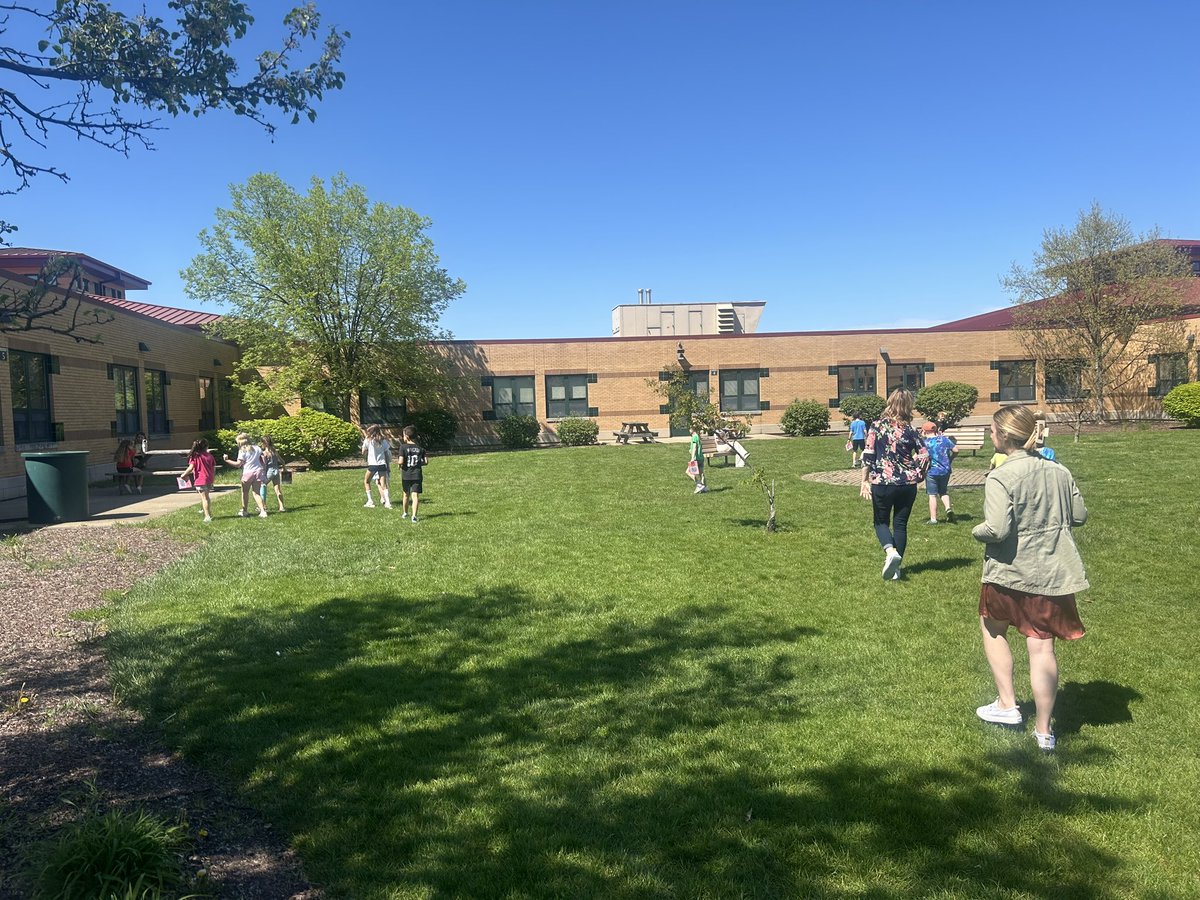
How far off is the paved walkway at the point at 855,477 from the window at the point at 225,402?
23231 mm

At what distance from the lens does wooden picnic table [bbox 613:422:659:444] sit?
33.1m

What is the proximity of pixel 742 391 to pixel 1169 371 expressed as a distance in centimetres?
1720

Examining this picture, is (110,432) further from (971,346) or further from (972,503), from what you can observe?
(971,346)

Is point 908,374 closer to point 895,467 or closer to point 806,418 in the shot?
point 806,418

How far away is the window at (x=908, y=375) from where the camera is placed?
36438 mm

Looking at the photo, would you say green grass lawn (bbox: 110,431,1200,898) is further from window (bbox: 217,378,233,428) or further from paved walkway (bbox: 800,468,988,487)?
window (bbox: 217,378,233,428)

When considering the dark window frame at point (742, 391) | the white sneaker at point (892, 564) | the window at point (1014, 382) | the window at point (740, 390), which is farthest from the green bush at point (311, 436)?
the window at point (1014, 382)

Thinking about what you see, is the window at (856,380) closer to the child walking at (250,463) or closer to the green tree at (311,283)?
the green tree at (311,283)

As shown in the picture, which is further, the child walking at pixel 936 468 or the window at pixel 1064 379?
the window at pixel 1064 379

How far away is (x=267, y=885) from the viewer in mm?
3266

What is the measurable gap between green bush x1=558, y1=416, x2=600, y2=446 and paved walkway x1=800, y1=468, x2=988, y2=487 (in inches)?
589

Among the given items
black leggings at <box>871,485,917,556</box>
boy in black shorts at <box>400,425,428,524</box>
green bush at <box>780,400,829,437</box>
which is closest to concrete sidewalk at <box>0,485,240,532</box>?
boy in black shorts at <box>400,425,428,524</box>

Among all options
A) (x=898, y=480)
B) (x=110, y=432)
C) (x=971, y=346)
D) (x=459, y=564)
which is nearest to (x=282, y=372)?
(x=110, y=432)

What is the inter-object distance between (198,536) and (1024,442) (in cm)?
1117
